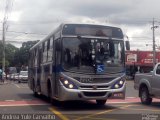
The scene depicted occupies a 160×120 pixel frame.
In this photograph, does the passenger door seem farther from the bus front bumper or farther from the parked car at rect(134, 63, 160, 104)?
the bus front bumper

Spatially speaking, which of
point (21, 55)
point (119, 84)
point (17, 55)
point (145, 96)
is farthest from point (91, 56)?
point (17, 55)

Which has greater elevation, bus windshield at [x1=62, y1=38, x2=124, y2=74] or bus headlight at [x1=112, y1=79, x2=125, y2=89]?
bus windshield at [x1=62, y1=38, x2=124, y2=74]

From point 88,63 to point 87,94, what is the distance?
1162 mm

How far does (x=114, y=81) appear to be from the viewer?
578 inches

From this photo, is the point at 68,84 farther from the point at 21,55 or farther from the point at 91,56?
the point at 21,55

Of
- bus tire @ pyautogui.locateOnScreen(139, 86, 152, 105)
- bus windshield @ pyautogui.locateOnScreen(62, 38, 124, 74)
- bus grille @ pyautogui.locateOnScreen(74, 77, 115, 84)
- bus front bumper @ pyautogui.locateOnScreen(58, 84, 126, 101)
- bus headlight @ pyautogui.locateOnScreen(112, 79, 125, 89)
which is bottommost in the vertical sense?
bus tire @ pyautogui.locateOnScreen(139, 86, 152, 105)

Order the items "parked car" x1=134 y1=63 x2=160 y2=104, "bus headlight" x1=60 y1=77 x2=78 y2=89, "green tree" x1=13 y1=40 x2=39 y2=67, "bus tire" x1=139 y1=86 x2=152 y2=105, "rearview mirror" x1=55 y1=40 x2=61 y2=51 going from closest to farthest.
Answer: "bus headlight" x1=60 y1=77 x2=78 y2=89 < "rearview mirror" x1=55 y1=40 x2=61 y2=51 < "parked car" x1=134 y1=63 x2=160 y2=104 < "bus tire" x1=139 y1=86 x2=152 y2=105 < "green tree" x1=13 y1=40 x2=39 y2=67

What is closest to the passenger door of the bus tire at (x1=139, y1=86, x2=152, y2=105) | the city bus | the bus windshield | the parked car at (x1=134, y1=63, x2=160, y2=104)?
the parked car at (x1=134, y1=63, x2=160, y2=104)

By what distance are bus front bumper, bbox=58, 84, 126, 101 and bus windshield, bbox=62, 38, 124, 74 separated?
743mm

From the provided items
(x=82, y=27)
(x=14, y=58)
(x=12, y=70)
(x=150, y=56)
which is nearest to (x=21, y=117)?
(x=82, y=27)

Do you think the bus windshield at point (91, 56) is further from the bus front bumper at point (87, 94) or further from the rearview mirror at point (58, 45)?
the bus front bumper at point (87, 94)

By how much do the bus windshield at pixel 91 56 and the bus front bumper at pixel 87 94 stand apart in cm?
74

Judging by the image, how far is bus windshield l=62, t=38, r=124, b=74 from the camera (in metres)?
14.4

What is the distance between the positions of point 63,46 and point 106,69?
1.85 m
